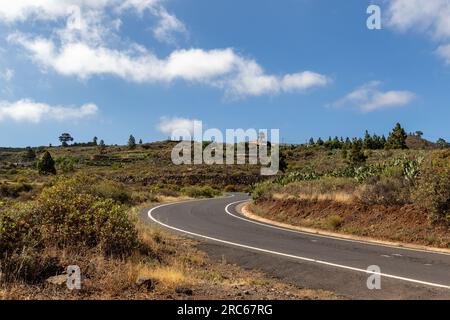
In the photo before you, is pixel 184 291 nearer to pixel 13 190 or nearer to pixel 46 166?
pixel 13 190

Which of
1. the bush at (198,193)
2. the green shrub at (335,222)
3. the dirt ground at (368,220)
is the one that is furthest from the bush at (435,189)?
the bush at (198,193)

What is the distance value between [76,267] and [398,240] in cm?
1244

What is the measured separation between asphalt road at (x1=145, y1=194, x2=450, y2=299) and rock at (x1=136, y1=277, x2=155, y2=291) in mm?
3428

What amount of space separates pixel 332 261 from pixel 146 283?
620cm

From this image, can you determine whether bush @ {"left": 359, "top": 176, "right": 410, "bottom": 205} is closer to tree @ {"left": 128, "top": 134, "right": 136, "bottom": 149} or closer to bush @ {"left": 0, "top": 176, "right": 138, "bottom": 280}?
bush @ {"left": 0, "top": 176, "right": 138, "bottom": 280}

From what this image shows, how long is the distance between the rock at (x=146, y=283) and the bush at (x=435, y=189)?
12.6 m

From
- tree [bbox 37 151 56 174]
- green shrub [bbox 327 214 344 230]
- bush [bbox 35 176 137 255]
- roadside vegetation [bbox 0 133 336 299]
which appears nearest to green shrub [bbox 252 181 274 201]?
green shrub [bbox 327 214 344 230]

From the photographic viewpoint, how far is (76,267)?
333 inches

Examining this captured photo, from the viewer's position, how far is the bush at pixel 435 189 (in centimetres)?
1658

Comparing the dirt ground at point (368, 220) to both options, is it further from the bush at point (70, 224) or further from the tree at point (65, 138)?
the tree at point (65, 138)

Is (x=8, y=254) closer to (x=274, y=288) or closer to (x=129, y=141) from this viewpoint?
(x=274, y=288)

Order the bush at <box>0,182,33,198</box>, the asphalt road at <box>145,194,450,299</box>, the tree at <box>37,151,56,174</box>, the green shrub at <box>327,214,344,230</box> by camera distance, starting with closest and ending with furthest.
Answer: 1. the asphalt road at <box>145,194,450,299</box>
2. the green shrub at <box>327,214,344,230</box>
3. the bush at <box>0,182,33,198</box>
4. the tree at <box>37,151,56,174</box>

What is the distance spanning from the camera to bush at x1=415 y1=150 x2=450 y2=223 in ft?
54.4

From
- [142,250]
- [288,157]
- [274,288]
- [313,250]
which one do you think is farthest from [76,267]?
[288,157]
